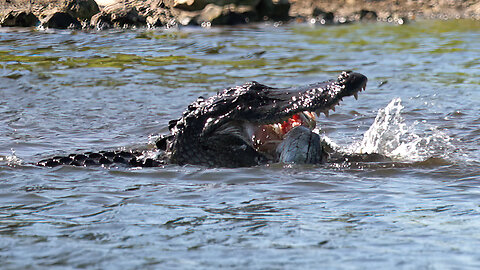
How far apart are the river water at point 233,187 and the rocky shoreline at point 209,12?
264 inches

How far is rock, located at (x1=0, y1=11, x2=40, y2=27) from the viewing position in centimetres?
1856

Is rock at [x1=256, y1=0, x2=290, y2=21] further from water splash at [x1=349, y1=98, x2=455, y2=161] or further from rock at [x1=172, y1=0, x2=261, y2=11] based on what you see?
water splash at [x1=349, y1=98, x2=455, y2=161]

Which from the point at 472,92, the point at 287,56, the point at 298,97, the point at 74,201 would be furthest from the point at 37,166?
the point at 287,56

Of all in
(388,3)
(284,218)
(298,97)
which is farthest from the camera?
(388,3)

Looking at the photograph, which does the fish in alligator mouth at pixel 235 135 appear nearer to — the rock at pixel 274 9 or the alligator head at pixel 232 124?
the alligator head at pixel 232 124

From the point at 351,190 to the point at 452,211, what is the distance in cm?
79

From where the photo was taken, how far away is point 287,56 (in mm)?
13633

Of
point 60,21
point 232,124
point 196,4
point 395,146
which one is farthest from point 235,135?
point 196,4

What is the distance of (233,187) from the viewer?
513cm

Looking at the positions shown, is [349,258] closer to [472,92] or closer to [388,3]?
[472,92]

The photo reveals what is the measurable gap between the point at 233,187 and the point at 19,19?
48.9 feet

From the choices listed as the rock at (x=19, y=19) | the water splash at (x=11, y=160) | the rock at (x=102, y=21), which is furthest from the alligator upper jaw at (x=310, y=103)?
the rock at (x=19, y=19)

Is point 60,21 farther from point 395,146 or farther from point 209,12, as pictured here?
point 395,146

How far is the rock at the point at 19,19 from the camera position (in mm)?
18562
